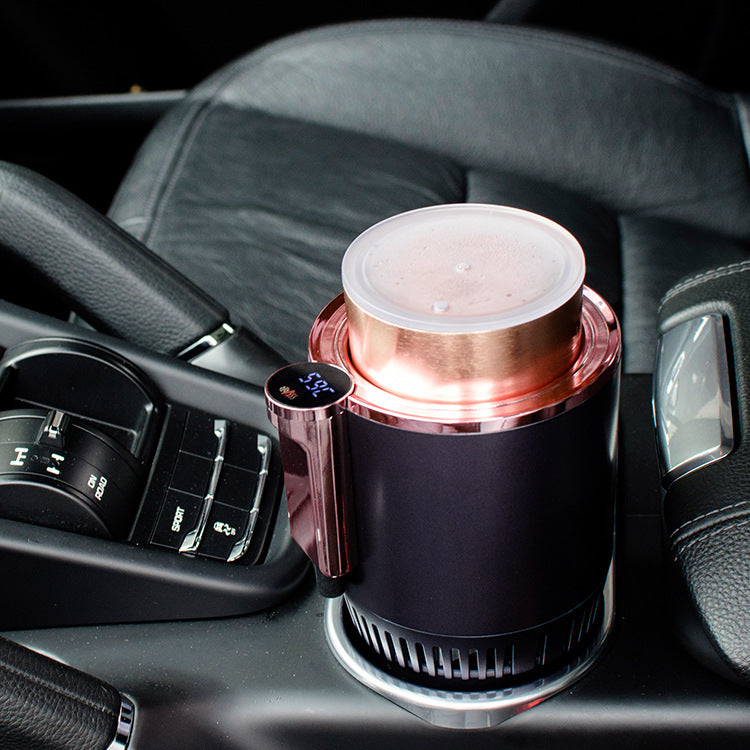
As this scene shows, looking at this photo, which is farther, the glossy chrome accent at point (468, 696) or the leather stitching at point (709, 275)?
the leather stitching at point (709, 275)

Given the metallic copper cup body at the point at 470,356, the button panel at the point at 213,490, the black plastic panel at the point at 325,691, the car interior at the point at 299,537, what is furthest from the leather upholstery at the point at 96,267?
the metallic copper cup body at the point at 470,356

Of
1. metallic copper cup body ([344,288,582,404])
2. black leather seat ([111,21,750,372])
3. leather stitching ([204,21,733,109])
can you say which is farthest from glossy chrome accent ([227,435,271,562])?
leather stitching ([204,21,733,109])

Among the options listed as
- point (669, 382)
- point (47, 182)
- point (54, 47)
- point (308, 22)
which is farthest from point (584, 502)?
point (308, 22)

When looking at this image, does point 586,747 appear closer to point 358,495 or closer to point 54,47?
point 358,495

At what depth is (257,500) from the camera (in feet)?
1.96

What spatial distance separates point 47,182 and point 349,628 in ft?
1.30

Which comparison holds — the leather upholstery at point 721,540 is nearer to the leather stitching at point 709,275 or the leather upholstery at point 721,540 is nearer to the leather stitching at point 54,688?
the leather stitching at point 709,275

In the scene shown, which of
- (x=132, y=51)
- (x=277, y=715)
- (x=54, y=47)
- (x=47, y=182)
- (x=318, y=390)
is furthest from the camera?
(x=132, y=51)

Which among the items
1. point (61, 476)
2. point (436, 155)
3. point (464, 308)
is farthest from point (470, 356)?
point (436, 155)

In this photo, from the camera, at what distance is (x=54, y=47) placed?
169 cm

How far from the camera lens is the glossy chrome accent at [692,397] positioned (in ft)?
1.67

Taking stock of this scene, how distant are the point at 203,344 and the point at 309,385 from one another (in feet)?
1.10

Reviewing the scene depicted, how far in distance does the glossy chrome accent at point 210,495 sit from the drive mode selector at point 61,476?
4 cm

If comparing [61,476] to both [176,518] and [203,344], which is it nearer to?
[176,518]
